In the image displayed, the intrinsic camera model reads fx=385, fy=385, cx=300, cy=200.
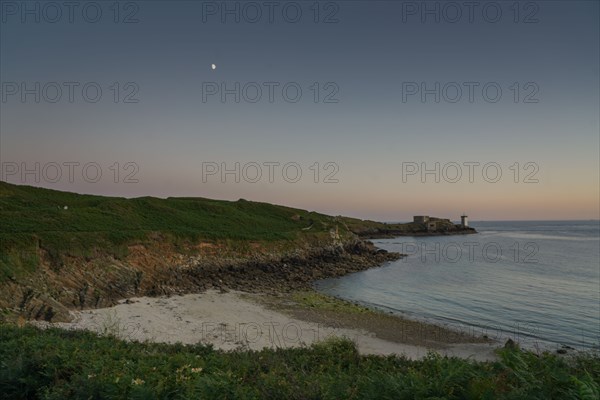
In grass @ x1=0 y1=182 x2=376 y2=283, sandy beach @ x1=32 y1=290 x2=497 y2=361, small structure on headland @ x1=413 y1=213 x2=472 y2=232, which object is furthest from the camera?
small structure on headland @ x1=413 y1=213 x2=472 y2=232

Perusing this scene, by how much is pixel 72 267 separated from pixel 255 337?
52.3 ft

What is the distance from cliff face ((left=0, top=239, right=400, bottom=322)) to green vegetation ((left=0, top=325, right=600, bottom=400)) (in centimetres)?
1453

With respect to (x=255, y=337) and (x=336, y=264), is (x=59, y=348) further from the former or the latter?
(x=336, y=264)

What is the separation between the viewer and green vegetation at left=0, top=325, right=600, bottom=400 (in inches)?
171

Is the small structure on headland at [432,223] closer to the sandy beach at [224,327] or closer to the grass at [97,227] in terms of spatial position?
the grass at [97,227]

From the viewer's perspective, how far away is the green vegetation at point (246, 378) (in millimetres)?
4332

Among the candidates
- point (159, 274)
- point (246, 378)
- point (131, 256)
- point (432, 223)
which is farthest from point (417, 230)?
point (246, 378)

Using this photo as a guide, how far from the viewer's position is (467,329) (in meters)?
25.5

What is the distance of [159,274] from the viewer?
34.0m

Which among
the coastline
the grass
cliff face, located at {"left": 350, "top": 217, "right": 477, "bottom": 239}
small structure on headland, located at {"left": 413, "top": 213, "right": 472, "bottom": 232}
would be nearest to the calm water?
the coastline

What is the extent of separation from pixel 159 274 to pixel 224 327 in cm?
1404

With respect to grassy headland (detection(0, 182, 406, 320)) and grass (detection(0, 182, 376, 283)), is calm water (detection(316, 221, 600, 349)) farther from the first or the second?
grass (detection(0, 182, 376, 283))

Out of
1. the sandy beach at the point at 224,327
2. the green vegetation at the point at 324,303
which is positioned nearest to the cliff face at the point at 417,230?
the green vegetation at the point at 324,303

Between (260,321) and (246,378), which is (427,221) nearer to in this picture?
(260,321)
